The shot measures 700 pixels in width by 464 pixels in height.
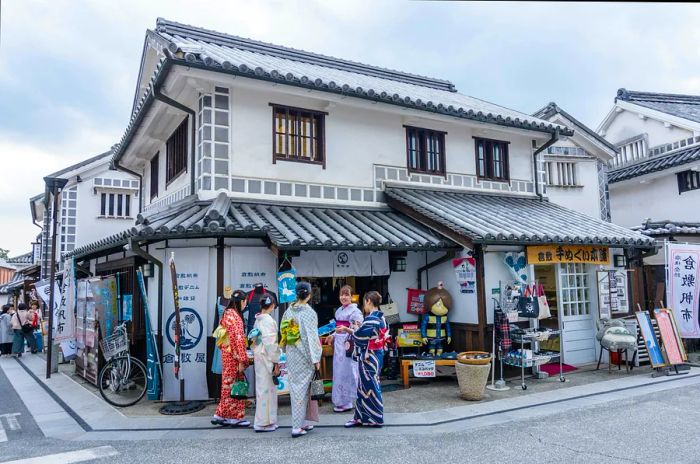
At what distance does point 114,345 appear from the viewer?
29.9 ft

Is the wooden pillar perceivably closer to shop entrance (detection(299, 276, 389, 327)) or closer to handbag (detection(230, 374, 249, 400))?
shop entrance (detection(299, 276, 389, 327))

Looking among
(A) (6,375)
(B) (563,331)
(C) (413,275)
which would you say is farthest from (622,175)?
(A) (6,375)

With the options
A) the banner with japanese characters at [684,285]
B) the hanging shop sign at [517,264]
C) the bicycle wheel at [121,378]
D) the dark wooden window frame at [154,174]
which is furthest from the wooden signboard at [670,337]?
the dark wooden window frame at [154,174]

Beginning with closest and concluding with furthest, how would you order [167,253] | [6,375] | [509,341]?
[167,253] < [509,341] < [6,375]

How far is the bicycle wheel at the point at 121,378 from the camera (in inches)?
343

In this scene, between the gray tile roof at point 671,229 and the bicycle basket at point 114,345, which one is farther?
the gray tile roof at point 671,229

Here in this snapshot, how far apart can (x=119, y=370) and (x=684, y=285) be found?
12604 millimetres

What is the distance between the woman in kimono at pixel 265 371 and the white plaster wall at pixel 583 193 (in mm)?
17772

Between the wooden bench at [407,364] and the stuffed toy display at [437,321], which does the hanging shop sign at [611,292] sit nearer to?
the stuffed toy display at [437,321]

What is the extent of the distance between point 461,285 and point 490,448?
14.7 ft

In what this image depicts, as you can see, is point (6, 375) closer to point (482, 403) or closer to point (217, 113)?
point (217, 113)

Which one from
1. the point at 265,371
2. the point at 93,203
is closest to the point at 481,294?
the point at 265,371

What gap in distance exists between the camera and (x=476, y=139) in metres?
13.3

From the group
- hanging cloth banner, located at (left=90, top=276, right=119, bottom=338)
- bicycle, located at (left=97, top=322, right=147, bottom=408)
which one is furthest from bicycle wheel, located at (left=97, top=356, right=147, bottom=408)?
hanging cloth banner, located at (left=90, top=276, right=119, bottom=338)
